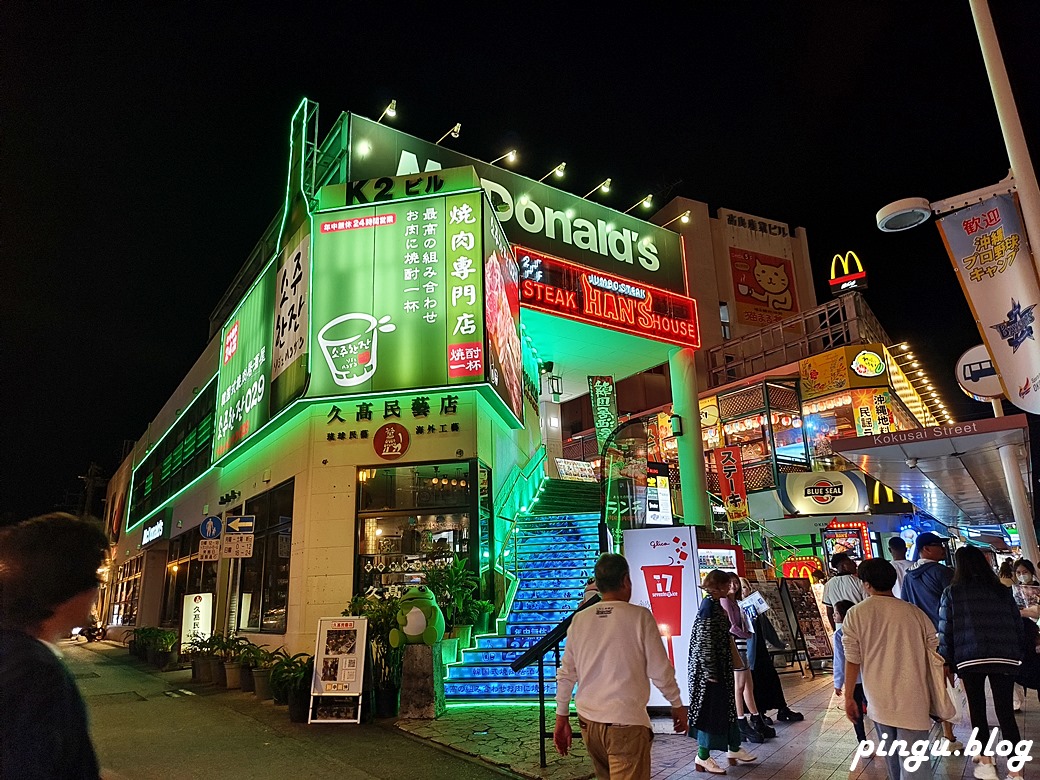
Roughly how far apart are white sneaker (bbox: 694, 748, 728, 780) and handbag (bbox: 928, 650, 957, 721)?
2457mm

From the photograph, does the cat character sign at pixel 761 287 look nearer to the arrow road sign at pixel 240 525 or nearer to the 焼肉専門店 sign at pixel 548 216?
the 焼肉専門店 sign at pixel 548 216

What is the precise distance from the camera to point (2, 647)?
185 cm

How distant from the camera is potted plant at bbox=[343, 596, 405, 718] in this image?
353 inches

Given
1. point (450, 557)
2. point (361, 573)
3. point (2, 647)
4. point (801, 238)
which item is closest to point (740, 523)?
point (450, 557)

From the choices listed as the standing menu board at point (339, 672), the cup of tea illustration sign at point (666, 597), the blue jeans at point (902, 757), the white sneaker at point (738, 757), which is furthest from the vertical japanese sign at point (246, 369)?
the blue jeans at point (902, 757)

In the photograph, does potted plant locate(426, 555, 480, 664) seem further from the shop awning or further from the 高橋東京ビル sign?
the shop awning

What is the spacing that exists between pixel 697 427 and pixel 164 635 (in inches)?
604

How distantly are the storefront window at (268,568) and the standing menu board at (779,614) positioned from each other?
8956 mm

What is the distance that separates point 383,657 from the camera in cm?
924

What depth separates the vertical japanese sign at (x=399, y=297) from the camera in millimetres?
12531

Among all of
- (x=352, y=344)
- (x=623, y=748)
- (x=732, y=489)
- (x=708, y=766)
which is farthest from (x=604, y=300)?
(x=623, y=748)

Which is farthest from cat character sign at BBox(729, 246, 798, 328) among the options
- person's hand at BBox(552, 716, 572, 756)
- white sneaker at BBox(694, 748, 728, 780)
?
person's hand at BBox(552, 716, 572, 756)

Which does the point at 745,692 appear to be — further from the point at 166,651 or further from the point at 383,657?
the point at 166,651

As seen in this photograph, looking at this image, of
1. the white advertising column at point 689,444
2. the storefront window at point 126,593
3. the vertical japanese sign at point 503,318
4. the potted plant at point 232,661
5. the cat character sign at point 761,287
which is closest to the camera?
the potted plant at point 232,661
